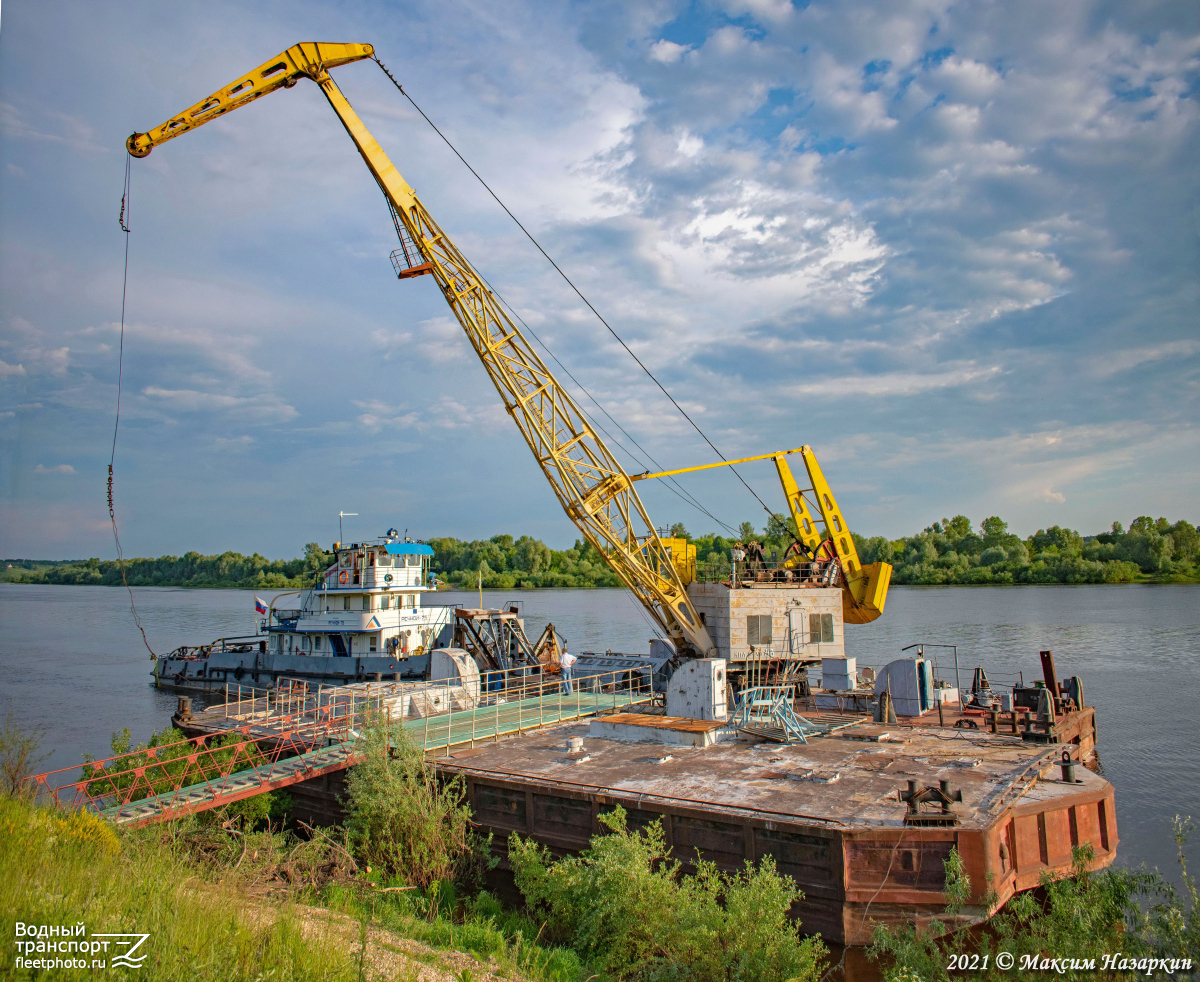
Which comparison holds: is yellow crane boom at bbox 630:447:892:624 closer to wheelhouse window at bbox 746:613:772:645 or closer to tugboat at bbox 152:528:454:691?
wheelhouse window at bbox 746:613:772:645

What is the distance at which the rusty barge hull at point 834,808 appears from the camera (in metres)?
11.1

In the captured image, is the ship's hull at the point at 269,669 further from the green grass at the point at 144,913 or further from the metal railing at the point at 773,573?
the green grass at the point at 144,913

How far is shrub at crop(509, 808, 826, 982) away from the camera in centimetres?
933

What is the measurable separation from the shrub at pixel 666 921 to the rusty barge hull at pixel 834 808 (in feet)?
3.31

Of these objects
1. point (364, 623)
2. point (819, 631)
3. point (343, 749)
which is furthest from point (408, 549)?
point (343, 749)

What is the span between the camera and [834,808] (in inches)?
491

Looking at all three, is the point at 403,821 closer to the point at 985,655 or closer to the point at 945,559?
the point at 985,655

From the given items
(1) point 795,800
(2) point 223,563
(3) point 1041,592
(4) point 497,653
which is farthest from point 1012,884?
(2) point 223,563

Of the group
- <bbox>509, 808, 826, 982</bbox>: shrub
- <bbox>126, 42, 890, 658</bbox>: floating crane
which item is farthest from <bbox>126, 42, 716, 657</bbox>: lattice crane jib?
<bbox>509, 808, 826, 982</bbox>: shrub

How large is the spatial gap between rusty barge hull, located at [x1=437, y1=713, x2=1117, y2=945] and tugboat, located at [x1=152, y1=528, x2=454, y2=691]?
1866cm

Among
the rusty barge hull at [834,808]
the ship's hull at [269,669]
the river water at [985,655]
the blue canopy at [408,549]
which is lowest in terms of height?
the river water at [985,655]

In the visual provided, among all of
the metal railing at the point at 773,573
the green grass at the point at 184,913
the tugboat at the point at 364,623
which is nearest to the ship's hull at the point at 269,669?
the tugboat at the point at 364,623

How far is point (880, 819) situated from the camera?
11.9 m

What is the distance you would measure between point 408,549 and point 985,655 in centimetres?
3654
